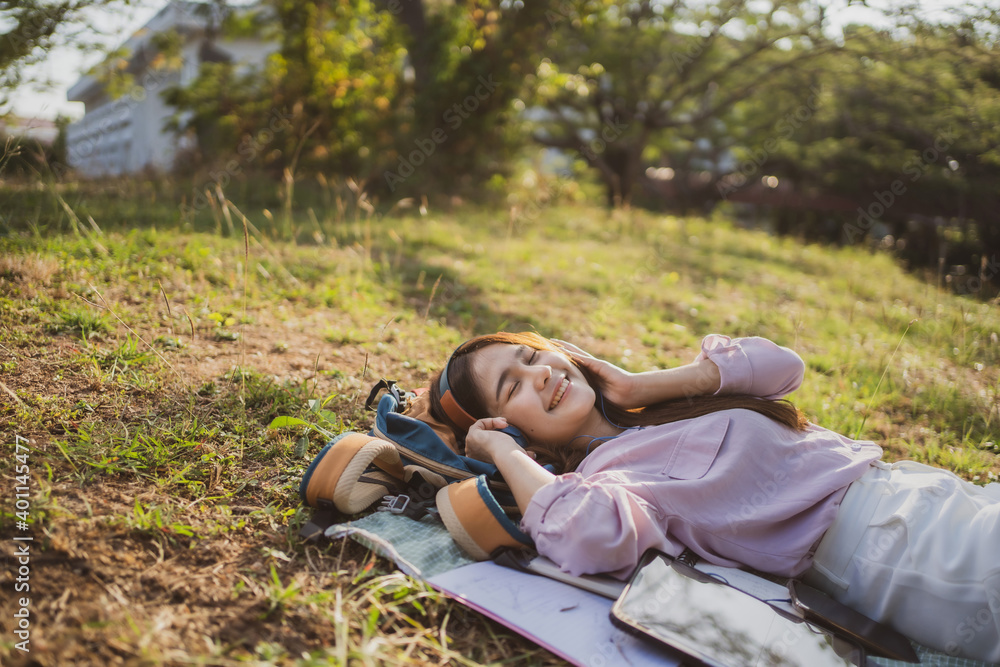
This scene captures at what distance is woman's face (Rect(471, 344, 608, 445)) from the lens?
2.15 metres

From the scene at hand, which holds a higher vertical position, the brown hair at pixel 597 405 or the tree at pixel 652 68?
the tree at pixel 652 68

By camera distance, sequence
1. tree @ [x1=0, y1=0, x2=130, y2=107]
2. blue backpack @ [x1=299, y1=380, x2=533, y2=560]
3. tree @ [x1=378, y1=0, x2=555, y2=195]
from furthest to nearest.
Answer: tree @ [x1=378, y1=0, x2=555, y2=195], tree @ [x1=0, y1=0, x2=130, y2=107], blue backpack @ [x1=299, y1=380, x2=533, y2=560]

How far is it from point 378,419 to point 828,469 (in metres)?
1.58

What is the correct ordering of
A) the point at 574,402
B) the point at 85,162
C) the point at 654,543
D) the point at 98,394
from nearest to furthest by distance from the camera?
the point at 654,543 < the point at 574,402 < the point at 98,394 < the point at 85,162

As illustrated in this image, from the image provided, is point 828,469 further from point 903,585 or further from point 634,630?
point 634,630

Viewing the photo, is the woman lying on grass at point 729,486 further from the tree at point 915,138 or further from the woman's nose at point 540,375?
the tree at point 915,138

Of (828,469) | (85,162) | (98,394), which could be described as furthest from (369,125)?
(828,469)

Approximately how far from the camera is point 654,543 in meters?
1.76

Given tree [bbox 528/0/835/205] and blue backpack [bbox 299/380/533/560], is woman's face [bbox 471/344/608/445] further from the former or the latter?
tree [bbox 528/0/835/205]

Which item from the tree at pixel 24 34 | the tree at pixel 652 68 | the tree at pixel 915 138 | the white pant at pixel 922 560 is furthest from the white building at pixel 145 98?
the tree at pixel 915 138

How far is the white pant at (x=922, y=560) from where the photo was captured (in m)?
1.56

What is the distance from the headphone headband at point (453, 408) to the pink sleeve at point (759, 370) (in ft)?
3.15

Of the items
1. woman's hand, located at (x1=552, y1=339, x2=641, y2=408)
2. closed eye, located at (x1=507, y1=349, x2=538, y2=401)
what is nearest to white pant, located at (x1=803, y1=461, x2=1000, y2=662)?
woman's hand, located at (x1=552, y1=339, x2=641, y2=408)

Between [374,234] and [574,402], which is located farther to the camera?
[374,234]
